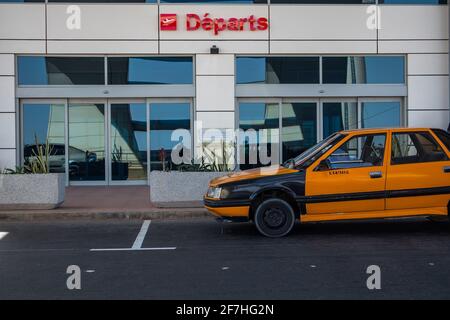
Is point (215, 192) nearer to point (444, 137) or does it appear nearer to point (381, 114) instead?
point (444, 137)

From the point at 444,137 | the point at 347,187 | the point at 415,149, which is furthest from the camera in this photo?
the point at 444,137

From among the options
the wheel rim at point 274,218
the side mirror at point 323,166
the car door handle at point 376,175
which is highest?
the side mirror at point 323,166

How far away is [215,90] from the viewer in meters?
16.8

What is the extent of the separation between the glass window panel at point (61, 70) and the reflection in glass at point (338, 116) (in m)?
6.55

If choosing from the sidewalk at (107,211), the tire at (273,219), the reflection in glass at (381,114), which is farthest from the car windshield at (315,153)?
the reflection in glass at (381,114)

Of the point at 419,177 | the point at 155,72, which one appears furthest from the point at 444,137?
the point at 155,72

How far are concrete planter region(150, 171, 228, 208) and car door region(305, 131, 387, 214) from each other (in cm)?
341

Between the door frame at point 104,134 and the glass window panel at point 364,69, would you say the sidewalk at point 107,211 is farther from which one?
the glass window panel at point 364,69

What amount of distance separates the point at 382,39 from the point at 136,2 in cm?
706

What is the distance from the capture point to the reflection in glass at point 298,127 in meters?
17.4

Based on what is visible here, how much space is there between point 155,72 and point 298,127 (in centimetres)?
445

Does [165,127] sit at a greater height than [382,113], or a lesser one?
lesser
